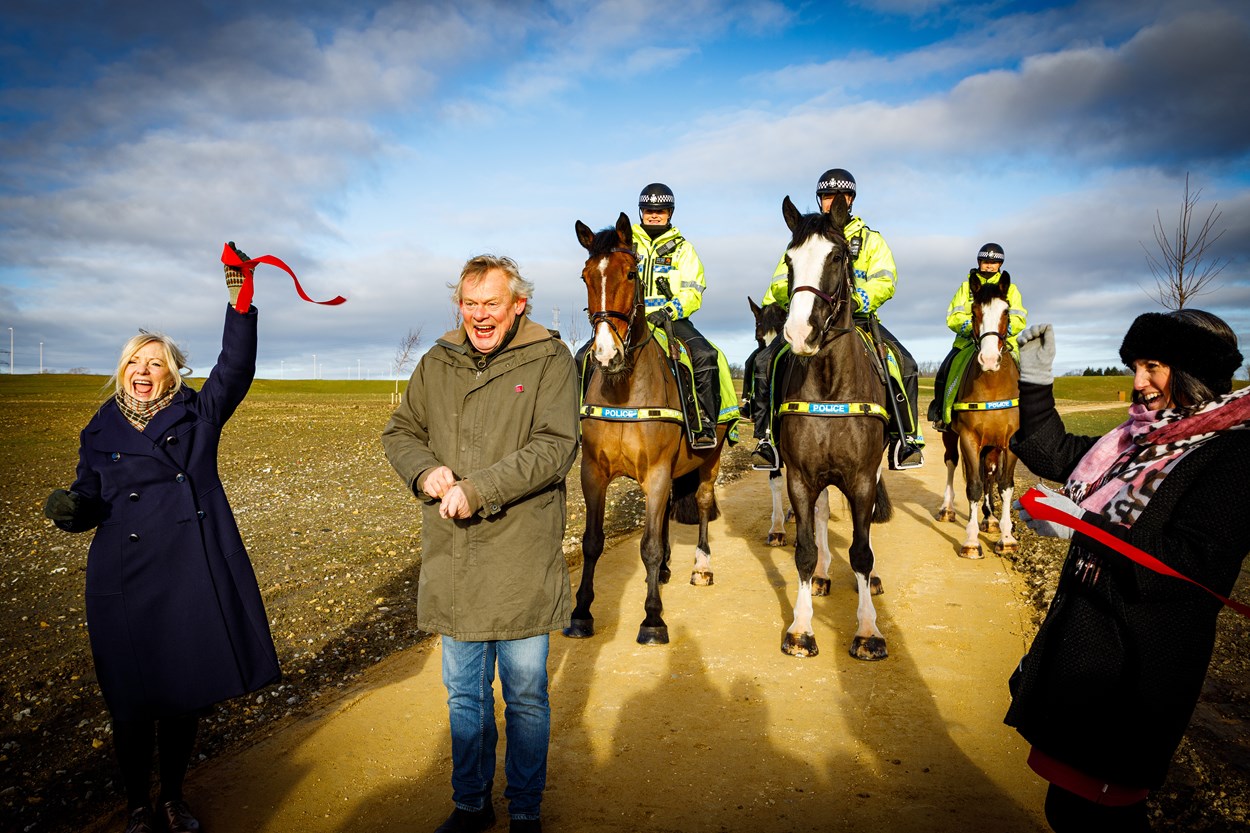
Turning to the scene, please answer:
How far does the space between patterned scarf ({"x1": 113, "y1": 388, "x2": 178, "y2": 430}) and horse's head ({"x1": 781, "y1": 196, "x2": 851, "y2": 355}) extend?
4.07 meters

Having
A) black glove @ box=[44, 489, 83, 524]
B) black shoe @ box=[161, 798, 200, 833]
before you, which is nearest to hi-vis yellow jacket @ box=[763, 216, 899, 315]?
black glove @ box=[44, 489, 83, 524]

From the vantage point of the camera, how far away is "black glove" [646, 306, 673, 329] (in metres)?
6.94

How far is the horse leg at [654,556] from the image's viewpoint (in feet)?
20.1

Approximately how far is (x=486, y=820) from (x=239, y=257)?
3080mm

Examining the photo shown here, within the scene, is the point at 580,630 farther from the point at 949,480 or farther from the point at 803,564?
the point at 949,480

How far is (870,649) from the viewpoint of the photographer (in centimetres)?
570

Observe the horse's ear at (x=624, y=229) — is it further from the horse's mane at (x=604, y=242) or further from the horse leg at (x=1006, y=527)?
the horse leg at (x=1006, y=527)

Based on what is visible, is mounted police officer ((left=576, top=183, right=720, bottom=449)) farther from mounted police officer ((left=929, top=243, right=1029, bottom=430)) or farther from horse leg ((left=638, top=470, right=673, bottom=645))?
mounted police officer ((left=929, top=243, right=1029, bottom=430))

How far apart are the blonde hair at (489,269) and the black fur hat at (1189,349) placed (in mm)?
2529

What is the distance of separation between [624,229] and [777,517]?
5.05 m

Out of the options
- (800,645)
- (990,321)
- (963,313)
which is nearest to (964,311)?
(963,313)

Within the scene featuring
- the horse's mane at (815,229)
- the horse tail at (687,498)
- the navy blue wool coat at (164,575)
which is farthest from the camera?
the horse tail at (687,498)

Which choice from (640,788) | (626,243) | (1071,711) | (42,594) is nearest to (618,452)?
(626,243)

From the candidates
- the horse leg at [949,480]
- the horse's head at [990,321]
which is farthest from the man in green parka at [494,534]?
the horse leg at [949,480]
